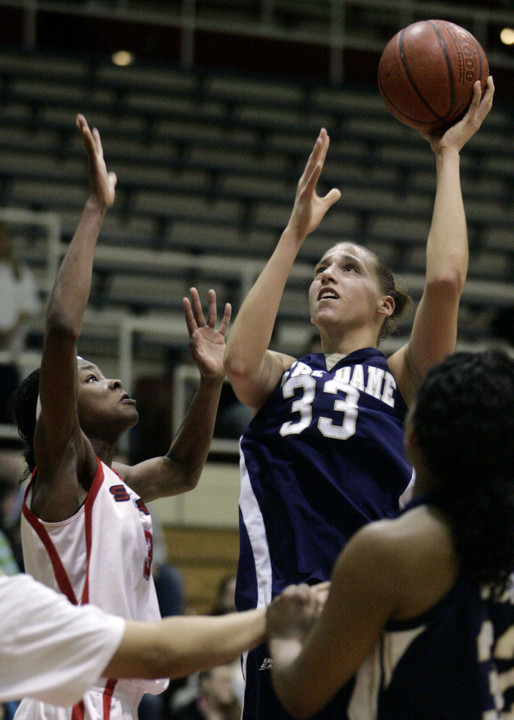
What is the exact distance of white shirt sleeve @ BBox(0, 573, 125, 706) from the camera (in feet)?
6.51

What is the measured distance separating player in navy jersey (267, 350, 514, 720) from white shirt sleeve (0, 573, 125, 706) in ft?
1.17

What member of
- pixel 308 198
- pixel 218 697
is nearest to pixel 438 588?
pixel 308 198

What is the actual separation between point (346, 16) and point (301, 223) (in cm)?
1004

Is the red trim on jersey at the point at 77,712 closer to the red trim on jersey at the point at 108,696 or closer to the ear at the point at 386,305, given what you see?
the red trim on jersey at the point at 108,696

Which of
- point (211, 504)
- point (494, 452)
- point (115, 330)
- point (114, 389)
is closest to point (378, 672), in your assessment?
point (494, 452)

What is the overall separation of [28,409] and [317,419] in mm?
928

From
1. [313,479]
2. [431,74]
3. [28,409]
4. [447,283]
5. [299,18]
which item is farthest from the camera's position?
[299,18]

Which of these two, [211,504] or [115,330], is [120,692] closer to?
[211,504]

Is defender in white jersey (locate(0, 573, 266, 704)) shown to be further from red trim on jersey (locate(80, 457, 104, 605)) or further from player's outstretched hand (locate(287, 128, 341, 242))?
player's outstretched hand (locate(287, 128, 341, 242))

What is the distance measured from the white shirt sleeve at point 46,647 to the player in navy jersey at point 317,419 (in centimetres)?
81

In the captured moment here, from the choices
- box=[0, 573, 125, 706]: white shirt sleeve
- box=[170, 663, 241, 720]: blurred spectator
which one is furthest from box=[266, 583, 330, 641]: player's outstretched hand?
box=[170, 663, 241, 720]: blurred spectator

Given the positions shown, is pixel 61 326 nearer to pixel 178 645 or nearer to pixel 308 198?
pixel 308 198

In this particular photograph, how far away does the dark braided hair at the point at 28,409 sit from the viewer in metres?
3.17

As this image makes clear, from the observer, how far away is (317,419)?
2848 mm
